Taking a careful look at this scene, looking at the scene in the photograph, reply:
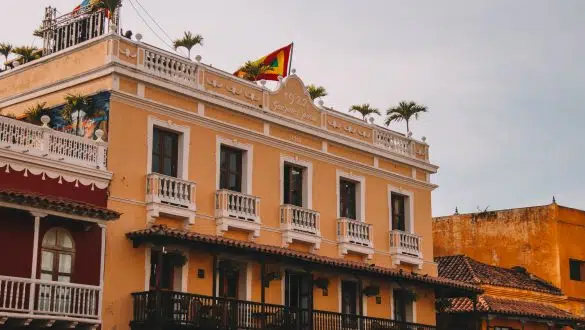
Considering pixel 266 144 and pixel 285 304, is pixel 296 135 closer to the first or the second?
Result: pixel 266 144

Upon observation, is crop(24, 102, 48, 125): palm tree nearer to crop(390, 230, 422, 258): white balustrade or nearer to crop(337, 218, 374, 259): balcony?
crop(337, 218, 374, 259): balcony

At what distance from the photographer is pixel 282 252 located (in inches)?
1086

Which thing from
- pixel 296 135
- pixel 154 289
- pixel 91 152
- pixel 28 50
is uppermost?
pixel 28 50

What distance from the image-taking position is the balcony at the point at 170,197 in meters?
26.2

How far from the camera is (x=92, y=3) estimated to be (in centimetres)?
2822

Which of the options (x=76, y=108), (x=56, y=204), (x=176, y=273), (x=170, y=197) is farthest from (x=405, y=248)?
(x=56, y=204)

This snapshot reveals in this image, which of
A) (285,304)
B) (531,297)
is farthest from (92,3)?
(531,297)

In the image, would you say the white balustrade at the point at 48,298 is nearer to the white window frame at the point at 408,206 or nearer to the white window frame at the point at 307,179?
the white window frame at the point at 307,179

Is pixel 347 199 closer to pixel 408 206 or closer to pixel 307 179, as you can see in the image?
pixel 307 179

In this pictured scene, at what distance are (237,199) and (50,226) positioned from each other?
6.24 metres

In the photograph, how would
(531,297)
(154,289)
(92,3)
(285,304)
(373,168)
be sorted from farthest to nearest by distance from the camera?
1. (531,297)
2. (373,168)
3. (285,304)
4. (92,3)
5. (154,289)

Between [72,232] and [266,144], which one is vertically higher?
[266,144]

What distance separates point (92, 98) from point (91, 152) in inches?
67.4

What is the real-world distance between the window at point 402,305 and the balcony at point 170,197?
941 cm
